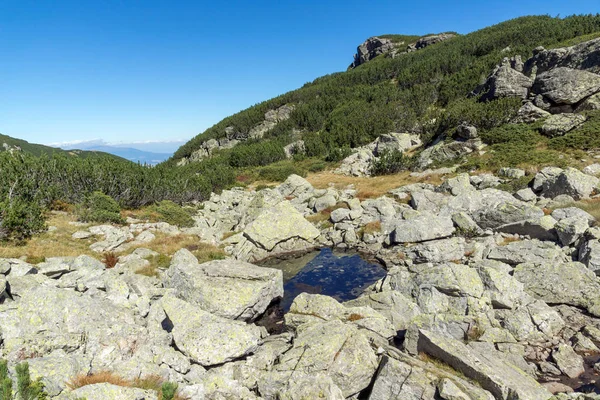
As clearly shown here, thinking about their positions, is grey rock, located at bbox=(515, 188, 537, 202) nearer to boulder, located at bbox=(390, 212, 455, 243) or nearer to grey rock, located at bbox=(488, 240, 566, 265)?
boulder, located at bbox=(390, 212, 455, 243)

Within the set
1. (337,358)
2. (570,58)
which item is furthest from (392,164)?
(337,358)

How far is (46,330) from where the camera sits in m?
10.0

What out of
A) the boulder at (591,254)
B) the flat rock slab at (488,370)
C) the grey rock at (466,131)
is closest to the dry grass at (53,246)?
the flat rock slab at (488,370)

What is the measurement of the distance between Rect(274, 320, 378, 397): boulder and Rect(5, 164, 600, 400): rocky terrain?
0.12 feet

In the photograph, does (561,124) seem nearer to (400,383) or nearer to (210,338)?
(400,383)

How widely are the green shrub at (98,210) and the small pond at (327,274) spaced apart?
15662mm

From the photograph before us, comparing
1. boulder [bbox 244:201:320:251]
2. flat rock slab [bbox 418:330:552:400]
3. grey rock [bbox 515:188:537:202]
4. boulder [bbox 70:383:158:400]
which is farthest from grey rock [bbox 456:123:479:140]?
boulder [bbox 70:383:158:400]

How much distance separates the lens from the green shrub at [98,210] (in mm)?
27953

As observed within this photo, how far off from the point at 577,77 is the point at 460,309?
50.0 meters

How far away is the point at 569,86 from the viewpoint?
1732 inches

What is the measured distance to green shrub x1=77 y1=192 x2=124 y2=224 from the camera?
91.7 ft

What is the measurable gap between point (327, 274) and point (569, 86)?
48129 millimetres

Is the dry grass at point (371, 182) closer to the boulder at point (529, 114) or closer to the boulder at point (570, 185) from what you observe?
the boulder at point (570, 185)

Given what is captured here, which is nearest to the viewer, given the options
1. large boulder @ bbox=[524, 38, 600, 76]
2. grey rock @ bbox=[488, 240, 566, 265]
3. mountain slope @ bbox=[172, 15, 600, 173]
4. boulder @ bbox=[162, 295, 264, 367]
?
boulder @ bbox=[162, 295, 264, 367]
